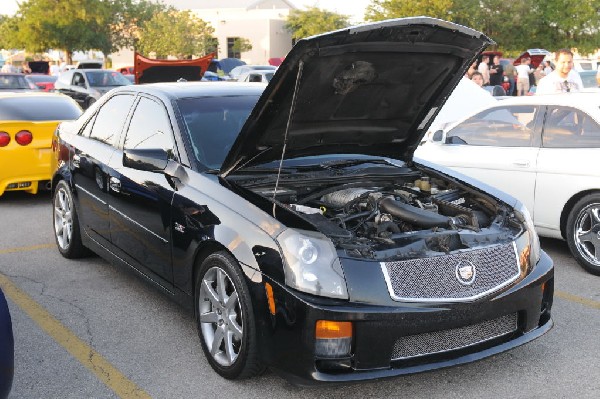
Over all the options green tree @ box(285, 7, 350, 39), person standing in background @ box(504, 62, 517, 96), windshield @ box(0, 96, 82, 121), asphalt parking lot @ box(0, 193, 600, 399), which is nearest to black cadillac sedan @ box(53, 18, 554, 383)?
asphalt parking lot @ box(0, 193, 600, 399)

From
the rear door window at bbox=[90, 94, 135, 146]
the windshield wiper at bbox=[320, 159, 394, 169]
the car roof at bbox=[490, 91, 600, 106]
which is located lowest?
the windshield wiper at bbox=[320, 159, 394, 169]

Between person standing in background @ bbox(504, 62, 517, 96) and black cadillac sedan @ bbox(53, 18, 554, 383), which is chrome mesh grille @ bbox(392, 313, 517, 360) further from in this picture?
person standing in background @ bbox(504, 62, 517, 96)

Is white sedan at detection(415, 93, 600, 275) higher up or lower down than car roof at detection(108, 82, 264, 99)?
lower down

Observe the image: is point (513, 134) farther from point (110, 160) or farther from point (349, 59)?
point (110, 160)

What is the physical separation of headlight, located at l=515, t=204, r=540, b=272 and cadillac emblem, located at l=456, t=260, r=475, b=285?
1.47 ft

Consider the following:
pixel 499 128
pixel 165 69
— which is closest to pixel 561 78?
pixel 499 128

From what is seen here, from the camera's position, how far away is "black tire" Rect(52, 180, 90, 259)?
6.16 meters

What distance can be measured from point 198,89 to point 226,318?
1921 millimetres

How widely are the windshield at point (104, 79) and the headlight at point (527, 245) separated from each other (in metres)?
18.4

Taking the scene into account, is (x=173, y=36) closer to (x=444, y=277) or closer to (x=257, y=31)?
(x=257, y=31)

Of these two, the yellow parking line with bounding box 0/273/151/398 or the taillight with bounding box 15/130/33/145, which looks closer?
the yellow parking line with bounding box 0/273/151/398

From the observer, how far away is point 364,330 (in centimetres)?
345

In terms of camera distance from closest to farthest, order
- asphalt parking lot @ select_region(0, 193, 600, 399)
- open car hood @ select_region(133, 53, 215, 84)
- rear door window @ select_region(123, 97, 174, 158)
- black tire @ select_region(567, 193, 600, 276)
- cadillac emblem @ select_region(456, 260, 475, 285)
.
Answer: cadillac emblem @ select_region(456, 260, 475, 285) < asphalt parking lot @ select_region(0, 193, 600, 399) < rear door window @ select_region(123, 97, 174, 158) < black tire @ select_region(567, 193, 600, 276) < open car hood @ select_region(133, 53, 215, 84)

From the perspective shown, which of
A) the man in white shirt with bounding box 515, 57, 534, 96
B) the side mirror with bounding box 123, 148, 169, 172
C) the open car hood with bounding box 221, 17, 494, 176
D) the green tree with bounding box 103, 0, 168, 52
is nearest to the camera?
the open car hood with bounding box 221, 17, 494, 176
